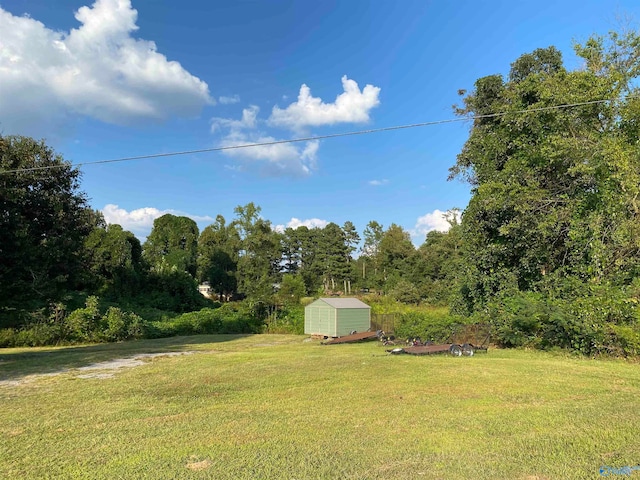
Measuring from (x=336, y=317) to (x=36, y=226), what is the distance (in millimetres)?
12765

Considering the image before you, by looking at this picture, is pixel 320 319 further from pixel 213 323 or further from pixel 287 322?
pixel 213 323

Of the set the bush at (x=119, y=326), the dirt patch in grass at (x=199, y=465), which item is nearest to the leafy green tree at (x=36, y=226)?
the bush at (x=119, y=326)

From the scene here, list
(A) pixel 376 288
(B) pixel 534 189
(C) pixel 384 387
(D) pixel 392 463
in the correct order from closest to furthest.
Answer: (D) pixel 392 463 < (C) pixel 384 387 < (B) pixel 534 189 < (A) pixel 376 288

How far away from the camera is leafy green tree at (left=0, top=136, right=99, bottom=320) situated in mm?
15516

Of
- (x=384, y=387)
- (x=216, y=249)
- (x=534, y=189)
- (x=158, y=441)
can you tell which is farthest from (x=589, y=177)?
(x=216, y=249)

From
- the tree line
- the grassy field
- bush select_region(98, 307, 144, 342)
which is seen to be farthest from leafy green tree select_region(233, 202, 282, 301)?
the grassy field

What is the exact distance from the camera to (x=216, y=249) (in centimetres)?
5138

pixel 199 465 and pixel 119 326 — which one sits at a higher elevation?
pixel 199 465

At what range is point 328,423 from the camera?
4688mm

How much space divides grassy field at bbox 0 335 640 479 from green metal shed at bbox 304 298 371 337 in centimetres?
891

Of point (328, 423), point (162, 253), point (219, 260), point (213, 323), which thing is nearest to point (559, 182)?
point (328, 423)

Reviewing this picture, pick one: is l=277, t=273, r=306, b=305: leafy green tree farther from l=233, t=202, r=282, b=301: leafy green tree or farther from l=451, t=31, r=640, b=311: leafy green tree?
l=451, t=31, r=640, b=311: leafy green tree

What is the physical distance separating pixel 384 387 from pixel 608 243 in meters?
8.06

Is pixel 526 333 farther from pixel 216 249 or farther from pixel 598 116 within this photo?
pixel 216 249
